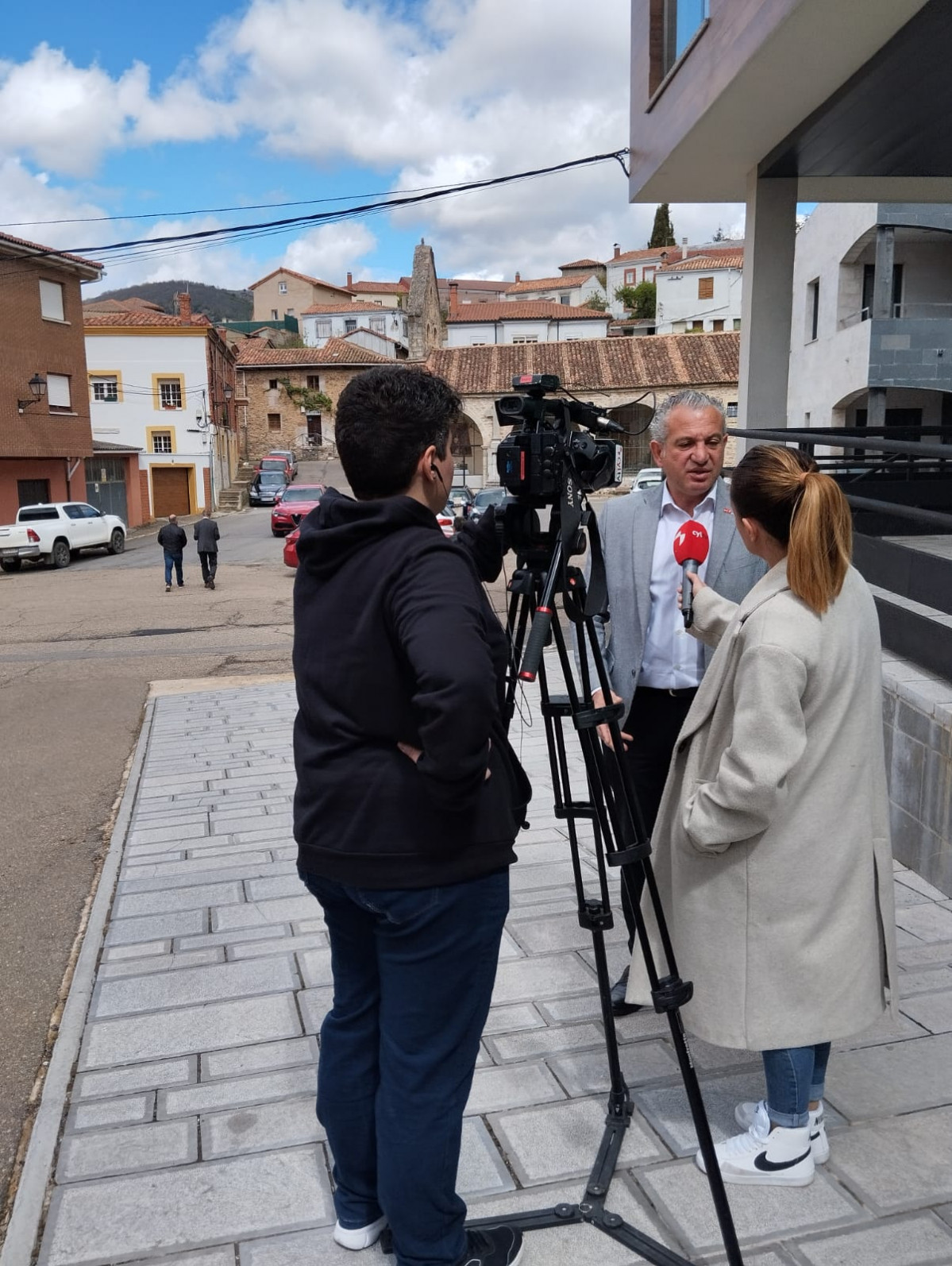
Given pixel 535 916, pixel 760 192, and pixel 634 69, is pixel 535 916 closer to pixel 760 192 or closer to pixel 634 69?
pixel 760 192

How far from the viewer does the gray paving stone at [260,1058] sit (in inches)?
126

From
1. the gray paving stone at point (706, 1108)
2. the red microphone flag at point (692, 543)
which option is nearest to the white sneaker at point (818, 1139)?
the gray paving stone at point (706, 1108)

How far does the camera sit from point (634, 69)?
9391 mm

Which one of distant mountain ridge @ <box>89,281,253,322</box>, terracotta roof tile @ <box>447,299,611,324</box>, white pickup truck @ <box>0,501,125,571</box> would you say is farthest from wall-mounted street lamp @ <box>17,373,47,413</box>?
distant mountain ridge @ <box>89,281,253,322</box>

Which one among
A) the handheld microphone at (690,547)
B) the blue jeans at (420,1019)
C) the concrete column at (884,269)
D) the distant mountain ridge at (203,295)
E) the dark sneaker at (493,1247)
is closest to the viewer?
the blue jeans at (420,1019)

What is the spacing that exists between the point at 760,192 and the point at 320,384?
52.3 metres

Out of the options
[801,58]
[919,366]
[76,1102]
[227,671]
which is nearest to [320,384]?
[919,366]

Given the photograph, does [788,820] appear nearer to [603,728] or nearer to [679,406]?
[603,728]

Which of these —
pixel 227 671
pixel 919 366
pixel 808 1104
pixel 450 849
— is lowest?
pixel 227 671

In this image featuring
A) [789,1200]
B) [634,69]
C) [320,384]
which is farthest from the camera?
[320,384]

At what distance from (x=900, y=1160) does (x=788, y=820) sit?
3.32ft

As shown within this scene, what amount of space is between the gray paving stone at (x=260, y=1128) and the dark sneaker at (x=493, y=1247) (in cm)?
70

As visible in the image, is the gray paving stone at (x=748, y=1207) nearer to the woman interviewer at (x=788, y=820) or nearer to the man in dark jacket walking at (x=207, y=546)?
the woman interviewer at (x=788, y=820)

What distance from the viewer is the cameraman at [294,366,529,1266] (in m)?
1.92
